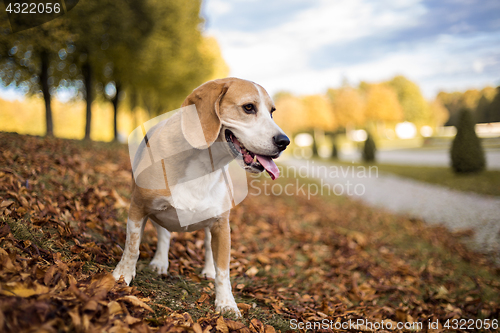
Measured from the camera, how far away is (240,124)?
253cm

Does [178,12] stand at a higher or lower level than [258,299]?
higher

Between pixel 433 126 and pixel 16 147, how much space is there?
228 ft

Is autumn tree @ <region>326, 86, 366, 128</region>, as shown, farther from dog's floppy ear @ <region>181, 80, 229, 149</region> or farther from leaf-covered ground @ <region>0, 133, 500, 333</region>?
dog's floppy ear @ <region>181, 80, 229, 149</region>

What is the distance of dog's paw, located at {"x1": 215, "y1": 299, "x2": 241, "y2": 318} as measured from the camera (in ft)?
8.61

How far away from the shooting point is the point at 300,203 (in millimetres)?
10398

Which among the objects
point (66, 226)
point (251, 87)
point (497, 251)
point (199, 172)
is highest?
point (251, 87)

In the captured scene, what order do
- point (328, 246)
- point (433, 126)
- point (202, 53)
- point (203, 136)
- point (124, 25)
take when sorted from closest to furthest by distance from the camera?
point (203, 136) < point (328, 246) < point (124, 25) < point (202, 53) < point (433, 126)

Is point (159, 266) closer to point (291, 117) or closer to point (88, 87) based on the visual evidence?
point (88, 87)

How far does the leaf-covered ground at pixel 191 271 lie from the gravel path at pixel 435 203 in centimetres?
65

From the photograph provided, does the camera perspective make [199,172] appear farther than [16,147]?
No

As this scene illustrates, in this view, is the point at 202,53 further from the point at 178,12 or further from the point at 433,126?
the point at 433,126

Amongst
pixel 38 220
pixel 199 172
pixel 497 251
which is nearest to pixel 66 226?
pixel 38 220

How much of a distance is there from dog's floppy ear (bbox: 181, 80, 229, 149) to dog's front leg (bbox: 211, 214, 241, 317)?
759 millimetres

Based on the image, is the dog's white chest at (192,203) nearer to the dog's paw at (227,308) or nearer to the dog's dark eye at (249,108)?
the dog's dark eye at (249,108)
